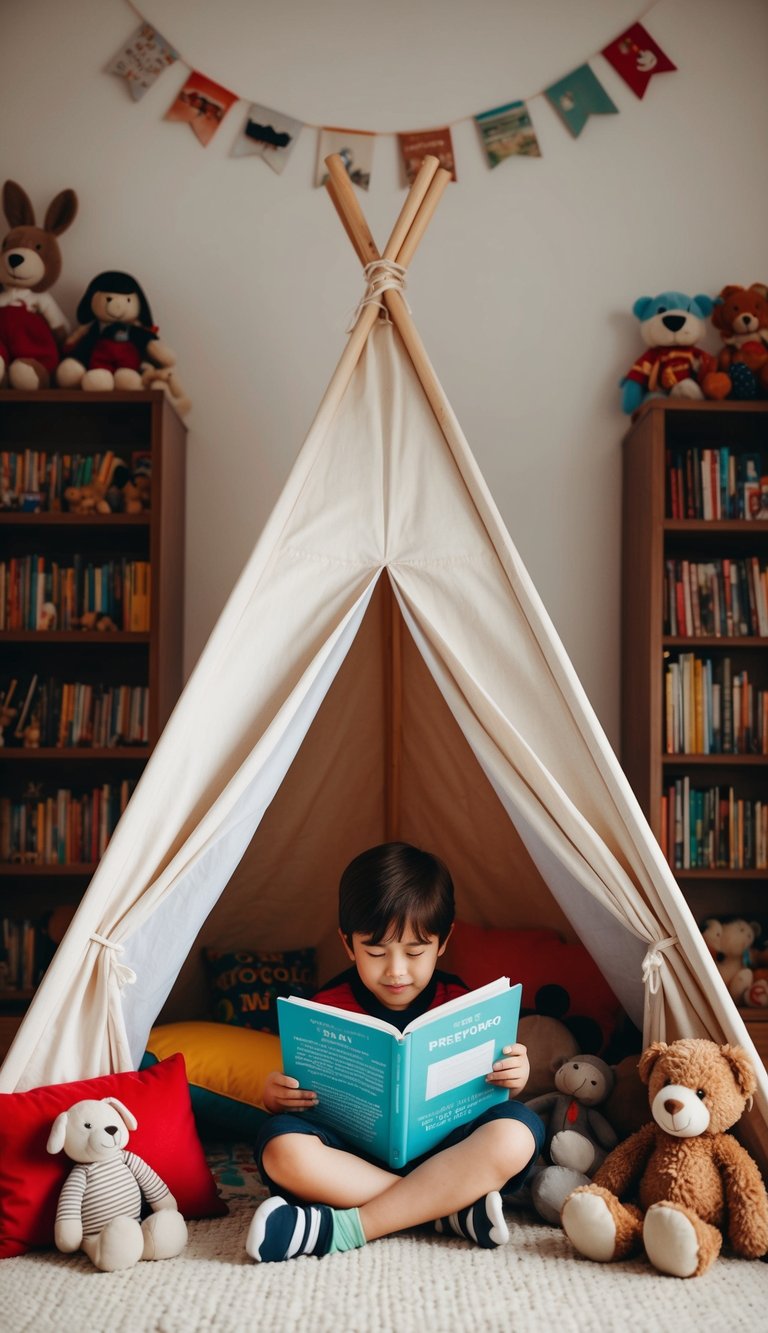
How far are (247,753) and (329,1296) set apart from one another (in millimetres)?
795

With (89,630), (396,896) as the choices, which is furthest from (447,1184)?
(89,630)

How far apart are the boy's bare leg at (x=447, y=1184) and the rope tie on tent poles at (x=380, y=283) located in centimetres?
140

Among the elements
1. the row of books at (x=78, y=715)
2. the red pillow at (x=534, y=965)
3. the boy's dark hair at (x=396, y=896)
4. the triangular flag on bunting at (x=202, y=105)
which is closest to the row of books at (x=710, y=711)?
the red pillow at (x=534, y=965)

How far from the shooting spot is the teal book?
58.4 inches

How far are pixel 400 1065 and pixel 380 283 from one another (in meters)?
1.37

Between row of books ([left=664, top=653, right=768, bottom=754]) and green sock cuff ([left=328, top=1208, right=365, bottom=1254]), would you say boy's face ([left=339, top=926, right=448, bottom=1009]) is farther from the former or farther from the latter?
row of books ([left=664, top=653, right=768, bottom=754])

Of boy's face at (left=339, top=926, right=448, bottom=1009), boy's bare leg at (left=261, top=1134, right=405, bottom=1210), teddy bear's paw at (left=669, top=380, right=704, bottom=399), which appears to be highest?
teddy bear's paw at (left=669, top=380, right=704, bottom=399)

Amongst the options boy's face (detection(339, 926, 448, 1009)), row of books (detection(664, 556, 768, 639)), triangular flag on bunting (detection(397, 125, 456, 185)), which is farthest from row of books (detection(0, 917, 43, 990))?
triangular flag on bunting (detection(397, 125, 456, 185))

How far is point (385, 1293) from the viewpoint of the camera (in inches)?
53.6

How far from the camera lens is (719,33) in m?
2.92

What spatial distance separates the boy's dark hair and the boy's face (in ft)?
0.04

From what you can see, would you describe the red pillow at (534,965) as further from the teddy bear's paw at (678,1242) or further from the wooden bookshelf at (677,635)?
the teddy bear's paw at (678,1242)

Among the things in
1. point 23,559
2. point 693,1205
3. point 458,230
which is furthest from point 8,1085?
point 458,230

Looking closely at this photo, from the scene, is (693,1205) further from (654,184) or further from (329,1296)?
(654,184)
